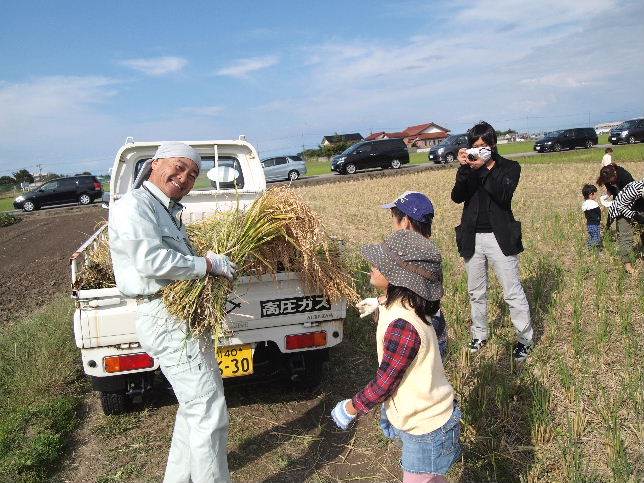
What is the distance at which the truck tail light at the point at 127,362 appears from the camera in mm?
3289

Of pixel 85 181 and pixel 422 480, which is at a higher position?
pixel 85 181

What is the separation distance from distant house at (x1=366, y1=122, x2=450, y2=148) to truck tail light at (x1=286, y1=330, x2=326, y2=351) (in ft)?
259

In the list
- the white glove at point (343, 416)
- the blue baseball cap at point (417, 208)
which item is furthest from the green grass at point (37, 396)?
the blue baseball cap at point (417, 208)

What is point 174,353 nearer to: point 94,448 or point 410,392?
point 410,392

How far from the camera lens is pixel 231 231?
315 centimetres

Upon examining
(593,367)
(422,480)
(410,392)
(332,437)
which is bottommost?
(332,437)

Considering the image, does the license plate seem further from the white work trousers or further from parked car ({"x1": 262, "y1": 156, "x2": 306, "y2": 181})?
parked car ({"x1": 262, "y1": 156, "x2": 306, "y2": 181})

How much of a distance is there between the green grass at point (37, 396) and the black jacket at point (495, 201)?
3.36 m

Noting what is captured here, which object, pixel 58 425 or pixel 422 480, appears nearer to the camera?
pixel 422 480

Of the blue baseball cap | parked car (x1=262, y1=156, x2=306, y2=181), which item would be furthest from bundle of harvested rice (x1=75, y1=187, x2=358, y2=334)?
parked car (x1=262, y1=156, x2=306, y2=181)

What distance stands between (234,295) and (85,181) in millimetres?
25601

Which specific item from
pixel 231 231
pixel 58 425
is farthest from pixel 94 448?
pixel 231 231

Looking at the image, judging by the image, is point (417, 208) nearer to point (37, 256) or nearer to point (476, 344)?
point (476, 344)

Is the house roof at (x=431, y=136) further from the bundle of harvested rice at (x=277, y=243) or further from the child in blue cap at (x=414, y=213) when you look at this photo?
the child in blue cap at (x=414, y=213)
